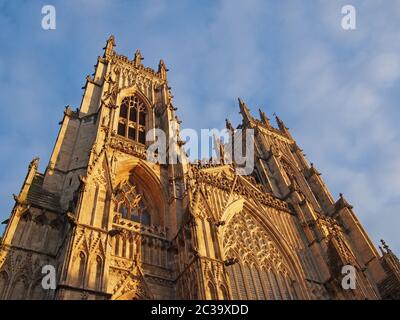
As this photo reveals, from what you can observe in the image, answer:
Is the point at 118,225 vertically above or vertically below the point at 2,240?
above

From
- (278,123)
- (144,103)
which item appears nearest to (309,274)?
(144,103)

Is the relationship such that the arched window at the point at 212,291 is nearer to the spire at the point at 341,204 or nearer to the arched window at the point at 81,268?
the arched window at the point at 81,268

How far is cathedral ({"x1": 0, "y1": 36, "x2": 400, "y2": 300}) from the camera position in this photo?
12344mm

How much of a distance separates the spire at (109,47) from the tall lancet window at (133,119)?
572 centimetres

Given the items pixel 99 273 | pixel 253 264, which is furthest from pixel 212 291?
pixel 253 264

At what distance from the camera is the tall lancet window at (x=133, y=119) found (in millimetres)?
22386

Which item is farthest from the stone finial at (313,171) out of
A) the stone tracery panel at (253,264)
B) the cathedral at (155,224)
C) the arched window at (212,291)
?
the arched window at (212,291)

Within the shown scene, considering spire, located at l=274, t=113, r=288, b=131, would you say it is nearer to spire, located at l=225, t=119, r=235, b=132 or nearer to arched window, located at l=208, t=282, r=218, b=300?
spire, located at l=225, t=119, r=235, b=132

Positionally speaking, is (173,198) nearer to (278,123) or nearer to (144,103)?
(144,103)

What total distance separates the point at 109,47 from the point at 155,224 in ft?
61.2

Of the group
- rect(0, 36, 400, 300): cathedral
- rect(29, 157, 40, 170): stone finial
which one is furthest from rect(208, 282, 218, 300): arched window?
rect(29, 157, 40, 170): stone finial
